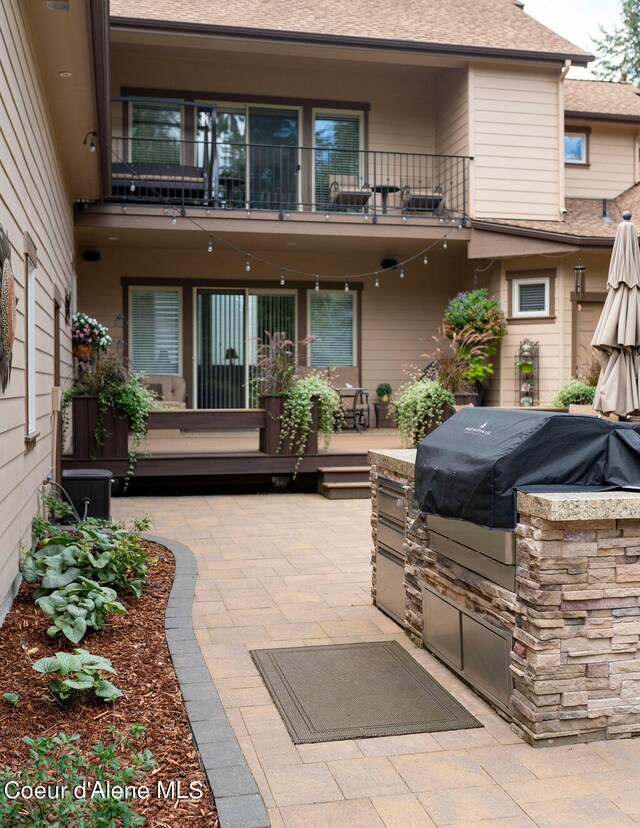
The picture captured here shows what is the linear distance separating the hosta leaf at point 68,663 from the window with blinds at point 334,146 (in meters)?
11.8

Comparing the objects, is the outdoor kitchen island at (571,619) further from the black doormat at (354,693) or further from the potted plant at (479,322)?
the potted plant at (479,322)

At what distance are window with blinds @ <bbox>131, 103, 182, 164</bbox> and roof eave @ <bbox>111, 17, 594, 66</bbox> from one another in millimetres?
1761

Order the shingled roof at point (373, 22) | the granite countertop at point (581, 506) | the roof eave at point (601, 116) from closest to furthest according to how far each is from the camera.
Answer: the granite countertop at point (581, 506)
the shingled roof at point (373, 22)
the roof eave at point (601, 116)

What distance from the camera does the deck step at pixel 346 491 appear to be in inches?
401

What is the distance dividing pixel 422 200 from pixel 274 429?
5.47m

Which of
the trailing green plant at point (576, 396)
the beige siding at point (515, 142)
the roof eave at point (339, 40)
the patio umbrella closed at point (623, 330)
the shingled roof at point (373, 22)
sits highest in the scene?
the shingled roof at point (373, 22)

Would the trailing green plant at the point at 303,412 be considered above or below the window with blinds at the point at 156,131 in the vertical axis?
below

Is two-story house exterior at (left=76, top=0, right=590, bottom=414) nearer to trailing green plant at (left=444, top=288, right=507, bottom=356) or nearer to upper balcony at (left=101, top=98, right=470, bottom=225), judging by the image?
upper balcony at (left=101, top=98, right=470, bottom=225)

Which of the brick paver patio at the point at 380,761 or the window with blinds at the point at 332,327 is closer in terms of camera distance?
the brick paver patio at the point at 380,761

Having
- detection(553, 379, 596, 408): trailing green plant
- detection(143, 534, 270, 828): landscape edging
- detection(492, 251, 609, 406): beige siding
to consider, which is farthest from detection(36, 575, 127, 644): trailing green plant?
detection(492, 251, 609, 406): beige siding

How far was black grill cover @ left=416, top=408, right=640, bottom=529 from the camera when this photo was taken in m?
3.50

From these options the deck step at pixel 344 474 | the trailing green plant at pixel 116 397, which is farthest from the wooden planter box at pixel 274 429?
the trailing green plant at pixel 116 397

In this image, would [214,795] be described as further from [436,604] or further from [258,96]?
[258,96]

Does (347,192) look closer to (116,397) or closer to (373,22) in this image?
(373,22)
